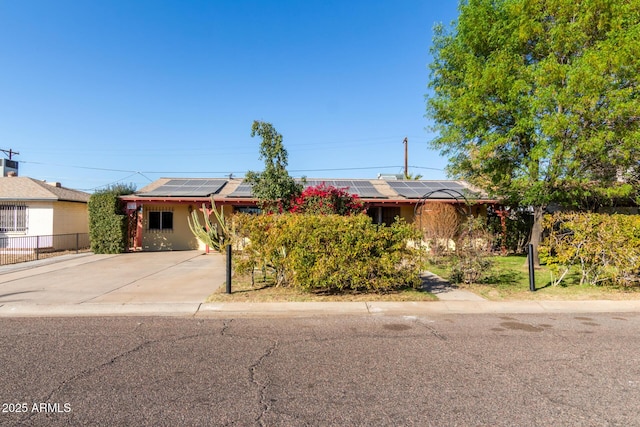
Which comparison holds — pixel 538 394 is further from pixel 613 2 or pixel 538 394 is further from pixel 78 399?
pixel 613 2

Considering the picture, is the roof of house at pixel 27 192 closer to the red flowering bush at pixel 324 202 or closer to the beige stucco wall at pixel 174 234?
the beige stucco wall at pixel 174 234

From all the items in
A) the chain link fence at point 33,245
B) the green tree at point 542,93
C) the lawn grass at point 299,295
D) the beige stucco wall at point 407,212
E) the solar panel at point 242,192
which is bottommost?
the lawn grass at point 299,295

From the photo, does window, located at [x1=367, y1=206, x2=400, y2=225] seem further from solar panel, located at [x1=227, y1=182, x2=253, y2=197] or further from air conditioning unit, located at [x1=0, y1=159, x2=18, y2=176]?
air conditioning unit, located at [x1=0, y1=159, x2=18, y2=176]

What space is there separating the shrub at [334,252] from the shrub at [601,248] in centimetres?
385

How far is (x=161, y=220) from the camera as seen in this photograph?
19.4 m

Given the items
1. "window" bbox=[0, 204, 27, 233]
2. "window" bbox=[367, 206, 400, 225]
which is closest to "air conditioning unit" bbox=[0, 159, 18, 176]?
"window" bbox=[0, 204, 27, 233]

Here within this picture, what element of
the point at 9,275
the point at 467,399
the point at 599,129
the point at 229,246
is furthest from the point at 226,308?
the point at 599,129

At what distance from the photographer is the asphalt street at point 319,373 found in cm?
321

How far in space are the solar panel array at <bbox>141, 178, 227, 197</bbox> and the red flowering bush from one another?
25.9 ft

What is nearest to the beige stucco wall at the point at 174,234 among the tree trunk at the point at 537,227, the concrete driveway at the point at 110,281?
the concrete driveway at the point at 110,281

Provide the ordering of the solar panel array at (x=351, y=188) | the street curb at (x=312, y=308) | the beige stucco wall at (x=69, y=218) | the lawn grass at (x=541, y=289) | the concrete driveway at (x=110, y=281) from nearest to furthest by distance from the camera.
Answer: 1. the street curb at (x=312, y=308)
2. the concrete driveway at (x=110, y=281)
3. the lawn grass at (x=541, y=289)
4. the solar panel array at (x=351, y=188)
5. the beige stucco wall at (x=69, y=218)

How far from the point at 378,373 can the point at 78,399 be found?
2.98 meters

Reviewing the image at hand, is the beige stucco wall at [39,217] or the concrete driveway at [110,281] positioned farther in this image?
the beige stucco wall at [39,217]

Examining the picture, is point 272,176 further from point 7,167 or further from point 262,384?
point 7,167
